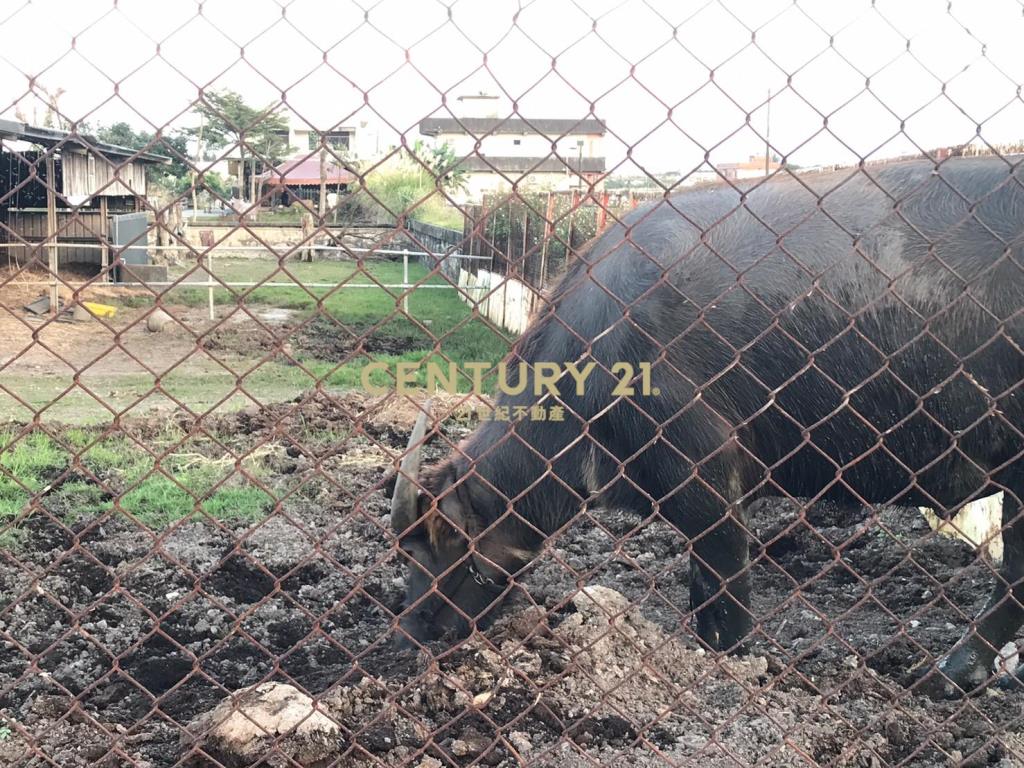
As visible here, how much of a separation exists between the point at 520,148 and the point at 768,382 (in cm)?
3211

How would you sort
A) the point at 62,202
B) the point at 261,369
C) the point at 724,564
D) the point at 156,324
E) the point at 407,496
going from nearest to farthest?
the point at 407,496 < the point at 724,564 < the point at 261,369 < the point at 156,324 < the point at 62,202

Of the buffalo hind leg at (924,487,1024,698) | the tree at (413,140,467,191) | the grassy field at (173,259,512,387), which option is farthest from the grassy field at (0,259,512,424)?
the buffalo hind leg at (924,487,1024,698)

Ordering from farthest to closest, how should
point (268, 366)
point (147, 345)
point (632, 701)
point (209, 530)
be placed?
1. point (147, 345)
2. point (268, 366)
3. point (209, 530)
4. point (632, 701)

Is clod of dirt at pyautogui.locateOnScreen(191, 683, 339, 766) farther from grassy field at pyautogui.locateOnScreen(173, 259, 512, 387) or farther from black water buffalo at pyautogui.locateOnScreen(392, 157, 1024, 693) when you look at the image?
grassy field at pyautogui.locateOnScreen(173, 259, 512, 387)

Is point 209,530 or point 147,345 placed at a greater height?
point 209,530

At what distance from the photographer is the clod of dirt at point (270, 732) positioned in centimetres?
276

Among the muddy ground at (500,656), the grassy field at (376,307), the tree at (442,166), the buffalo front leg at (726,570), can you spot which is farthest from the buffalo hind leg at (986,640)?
the grassy field at (376,307)

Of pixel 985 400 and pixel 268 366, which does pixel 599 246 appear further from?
pixel 268 366

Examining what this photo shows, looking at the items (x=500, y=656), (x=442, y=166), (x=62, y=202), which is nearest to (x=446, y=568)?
(x=500, y=656)

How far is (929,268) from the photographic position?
354cm

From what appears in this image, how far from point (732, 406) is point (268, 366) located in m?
7.54

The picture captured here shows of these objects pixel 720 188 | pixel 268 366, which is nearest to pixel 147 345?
pixel 268 366

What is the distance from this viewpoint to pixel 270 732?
2.72m

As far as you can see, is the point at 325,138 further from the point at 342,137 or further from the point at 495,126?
the point at 342,137
